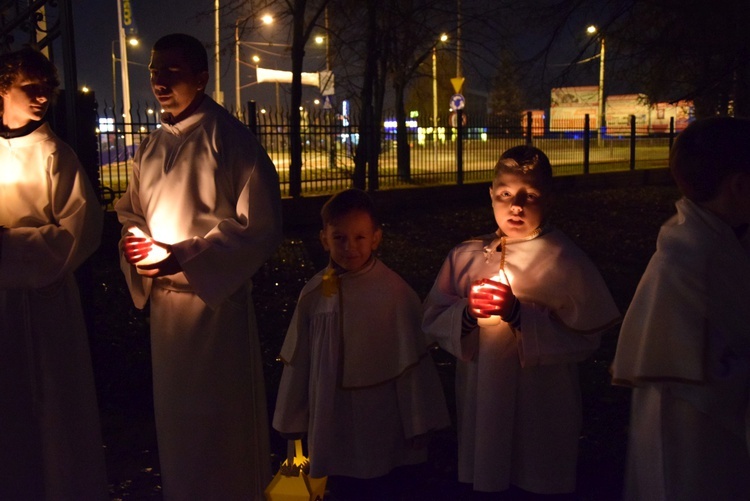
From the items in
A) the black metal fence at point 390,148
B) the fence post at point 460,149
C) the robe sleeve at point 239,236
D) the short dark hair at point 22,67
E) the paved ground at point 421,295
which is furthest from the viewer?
the fence post at point 460,149

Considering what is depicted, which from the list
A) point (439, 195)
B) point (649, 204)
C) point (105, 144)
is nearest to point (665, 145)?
point (649, 204)

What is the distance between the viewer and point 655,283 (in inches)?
96.7

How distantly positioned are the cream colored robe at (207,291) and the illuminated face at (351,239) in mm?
323

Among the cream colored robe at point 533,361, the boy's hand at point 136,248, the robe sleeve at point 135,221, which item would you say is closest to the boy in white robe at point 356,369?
the cream colored robe at point 533,361

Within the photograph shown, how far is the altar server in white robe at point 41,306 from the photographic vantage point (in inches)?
126

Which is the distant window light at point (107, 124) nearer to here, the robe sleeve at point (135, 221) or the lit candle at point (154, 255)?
the robe sleeve at point (135, 221)

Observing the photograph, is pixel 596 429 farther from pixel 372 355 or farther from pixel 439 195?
pixel 439 195

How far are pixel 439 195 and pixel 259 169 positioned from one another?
15.6m

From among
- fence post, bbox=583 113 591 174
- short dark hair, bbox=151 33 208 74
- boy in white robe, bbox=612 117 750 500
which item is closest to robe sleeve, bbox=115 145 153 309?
short dark hair, bbox=151 33 208 74

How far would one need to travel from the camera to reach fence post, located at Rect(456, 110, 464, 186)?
18114mm

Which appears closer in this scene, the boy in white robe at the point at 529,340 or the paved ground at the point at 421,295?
the boy in white robe at the point at 529,340

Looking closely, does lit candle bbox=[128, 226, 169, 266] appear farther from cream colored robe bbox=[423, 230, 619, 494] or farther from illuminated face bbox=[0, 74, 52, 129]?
cream colored robe bbox=[423, 230, 619, 494]

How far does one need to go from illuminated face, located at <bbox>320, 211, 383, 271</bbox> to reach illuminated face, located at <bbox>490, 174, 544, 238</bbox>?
0.58 meters

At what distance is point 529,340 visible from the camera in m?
2.94
